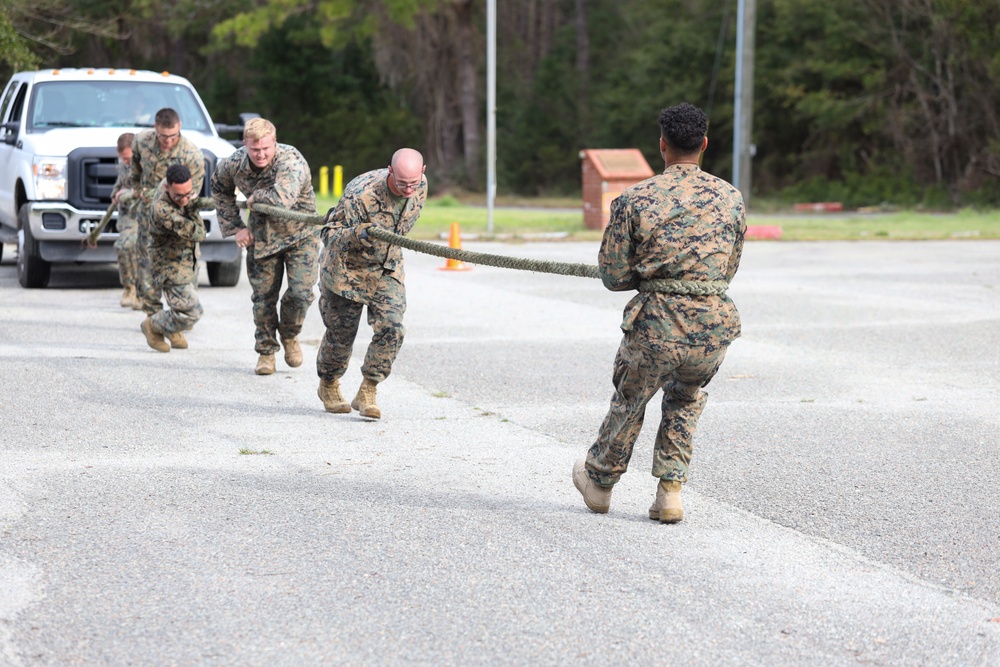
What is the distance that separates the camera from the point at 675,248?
5766mm

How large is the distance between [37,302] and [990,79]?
86.8ft

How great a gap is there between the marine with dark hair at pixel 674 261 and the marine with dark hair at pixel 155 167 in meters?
5.75

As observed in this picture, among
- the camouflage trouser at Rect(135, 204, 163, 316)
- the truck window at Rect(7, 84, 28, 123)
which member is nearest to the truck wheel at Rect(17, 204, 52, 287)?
the truck window at Rect(7, 84, 28, 123)

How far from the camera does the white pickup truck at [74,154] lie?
1491 centimetres

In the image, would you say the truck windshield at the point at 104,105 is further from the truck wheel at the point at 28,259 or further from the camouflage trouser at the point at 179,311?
the camouflage trouser at the point at 179,311

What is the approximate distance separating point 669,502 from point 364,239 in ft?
8.65

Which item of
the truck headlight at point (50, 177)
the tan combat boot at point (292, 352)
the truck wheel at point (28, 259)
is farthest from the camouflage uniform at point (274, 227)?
the truck wheel at point (28, 259)

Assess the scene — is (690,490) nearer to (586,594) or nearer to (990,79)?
(586,594)

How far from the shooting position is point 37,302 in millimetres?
14383

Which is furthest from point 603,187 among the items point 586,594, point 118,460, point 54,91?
point 586,594

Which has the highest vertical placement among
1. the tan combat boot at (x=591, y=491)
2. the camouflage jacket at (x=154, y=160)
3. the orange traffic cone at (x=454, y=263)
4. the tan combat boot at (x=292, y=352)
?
the camouflage jacket at (x=154, y=160)

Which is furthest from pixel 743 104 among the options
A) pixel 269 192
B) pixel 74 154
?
pixel 269 192

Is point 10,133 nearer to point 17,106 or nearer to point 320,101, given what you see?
point 17,106

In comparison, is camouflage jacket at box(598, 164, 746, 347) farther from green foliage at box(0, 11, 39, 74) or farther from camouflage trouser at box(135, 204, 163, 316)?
green foliage at box(0, 11, 39, 74)
